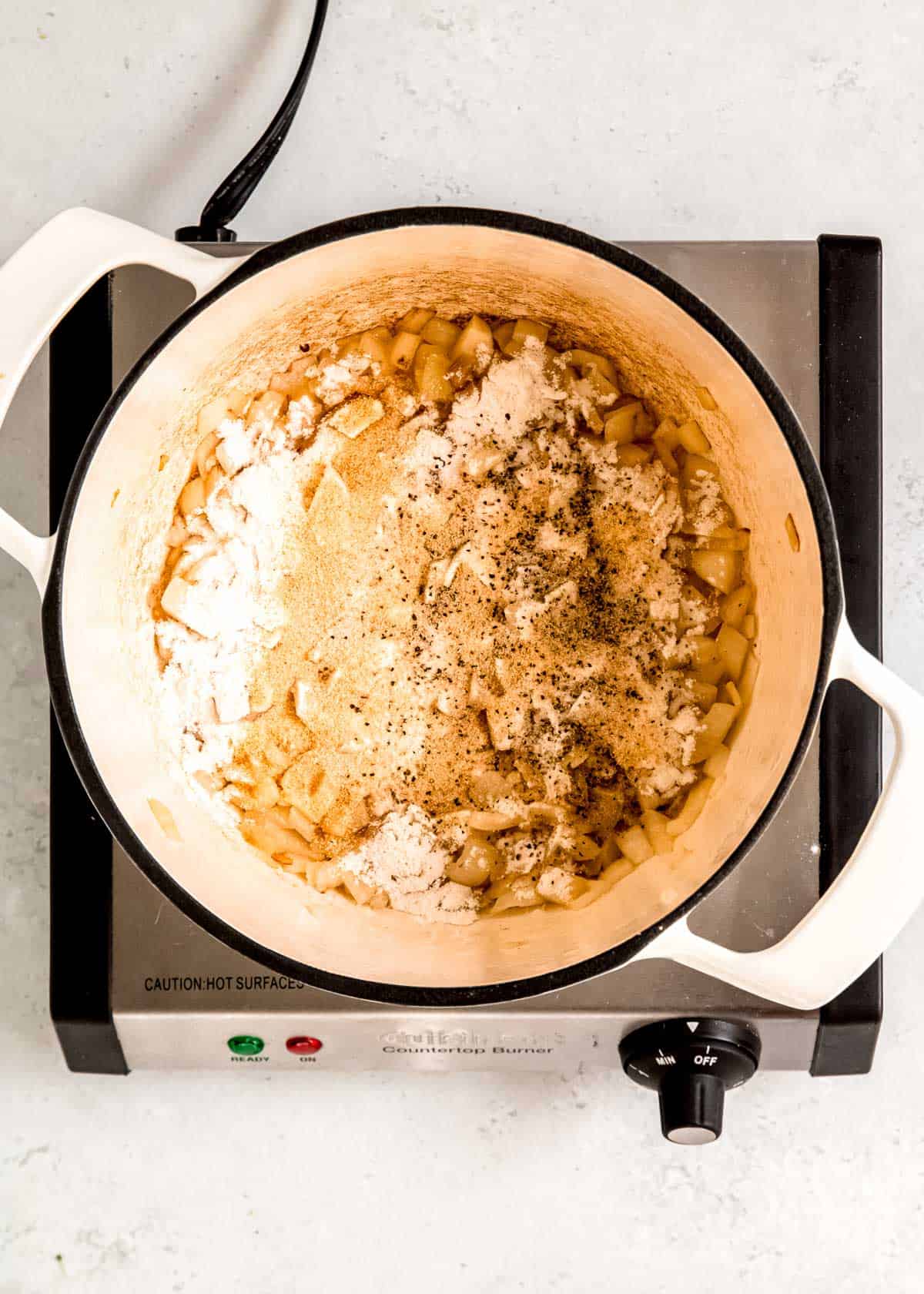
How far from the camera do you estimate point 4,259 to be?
756 millimetres

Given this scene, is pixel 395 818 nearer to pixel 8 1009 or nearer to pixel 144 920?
pixel 144 920

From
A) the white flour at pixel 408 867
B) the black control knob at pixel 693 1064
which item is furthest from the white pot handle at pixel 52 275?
the black control knob at pixel 693 1064

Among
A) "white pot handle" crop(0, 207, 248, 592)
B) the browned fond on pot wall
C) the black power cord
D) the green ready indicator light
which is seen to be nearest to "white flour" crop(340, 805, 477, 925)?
the browned fond on pot wall

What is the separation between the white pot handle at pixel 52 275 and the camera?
1.59ft

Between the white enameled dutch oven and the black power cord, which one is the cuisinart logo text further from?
the black power cord

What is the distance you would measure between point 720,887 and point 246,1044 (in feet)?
0.95

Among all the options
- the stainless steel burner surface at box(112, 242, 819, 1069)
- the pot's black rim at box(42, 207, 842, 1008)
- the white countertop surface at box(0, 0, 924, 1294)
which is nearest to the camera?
the pot's black rim at box(42, 207, 842, 1008)

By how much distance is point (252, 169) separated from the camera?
70 cm

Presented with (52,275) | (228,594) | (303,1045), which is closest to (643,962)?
(303,1045)

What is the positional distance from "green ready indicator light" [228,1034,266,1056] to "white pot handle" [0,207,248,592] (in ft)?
0.98

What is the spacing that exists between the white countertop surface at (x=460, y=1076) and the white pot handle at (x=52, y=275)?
10.9 inches

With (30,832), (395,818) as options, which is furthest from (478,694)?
(30,832)

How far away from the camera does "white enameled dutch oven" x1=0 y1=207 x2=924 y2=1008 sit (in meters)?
0.48

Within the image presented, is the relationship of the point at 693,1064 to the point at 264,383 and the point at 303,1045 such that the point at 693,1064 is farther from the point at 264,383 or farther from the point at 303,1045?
the point at 264,383
